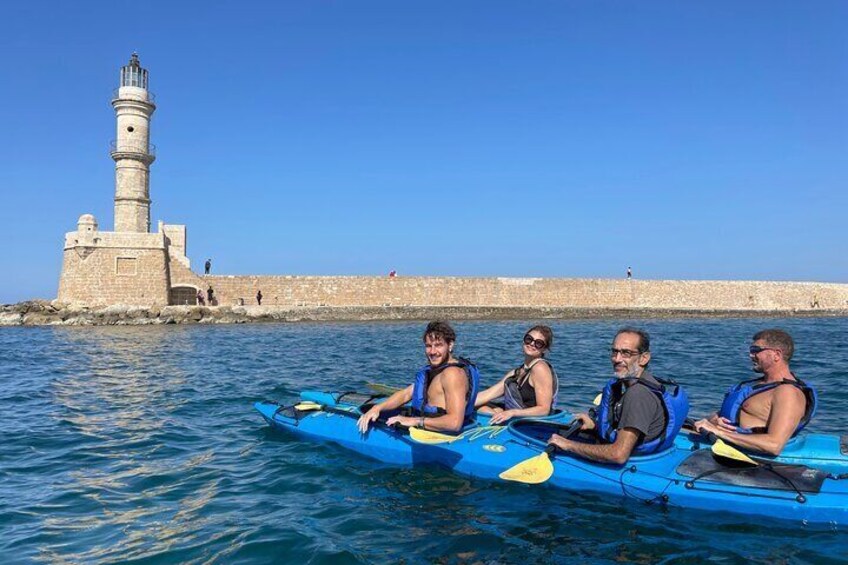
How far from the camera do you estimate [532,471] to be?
5.31 m

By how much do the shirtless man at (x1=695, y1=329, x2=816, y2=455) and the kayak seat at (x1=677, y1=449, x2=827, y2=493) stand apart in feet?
0.56

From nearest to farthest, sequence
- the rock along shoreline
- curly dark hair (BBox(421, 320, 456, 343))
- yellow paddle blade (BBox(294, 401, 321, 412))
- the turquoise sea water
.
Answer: the turquoise sea water → curly dark hair (BBox(421, 320, 456, 343)) → yellow paddle blade (BBox(294, 401, 321, 412)) → the rock along shoreline

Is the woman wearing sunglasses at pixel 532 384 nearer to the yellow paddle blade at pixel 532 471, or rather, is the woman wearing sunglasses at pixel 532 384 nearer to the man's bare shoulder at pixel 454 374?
the man's bare shoulder at pixel 454 374

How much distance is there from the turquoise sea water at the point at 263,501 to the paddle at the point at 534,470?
0.52 feet

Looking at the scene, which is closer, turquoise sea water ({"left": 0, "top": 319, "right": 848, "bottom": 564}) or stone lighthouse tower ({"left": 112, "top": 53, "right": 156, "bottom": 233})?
turquoise sea water ({"left": 0, "top": 319, "right": 848, "bottom": 564})

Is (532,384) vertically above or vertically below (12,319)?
below

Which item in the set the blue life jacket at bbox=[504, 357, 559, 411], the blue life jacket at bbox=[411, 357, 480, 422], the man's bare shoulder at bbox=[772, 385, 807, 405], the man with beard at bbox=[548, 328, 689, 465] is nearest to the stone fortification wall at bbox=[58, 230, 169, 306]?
the blue life jacket at bbox=[411, 357, 480, 422]

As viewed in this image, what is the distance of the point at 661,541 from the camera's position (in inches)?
173

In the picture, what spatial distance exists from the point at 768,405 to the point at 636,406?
1.27 metres

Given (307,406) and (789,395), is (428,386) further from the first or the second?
(789,395)

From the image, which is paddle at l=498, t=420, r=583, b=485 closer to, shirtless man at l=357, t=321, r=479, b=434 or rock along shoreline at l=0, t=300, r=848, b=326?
shirtless man at l=357, t=321, r=479, b=434

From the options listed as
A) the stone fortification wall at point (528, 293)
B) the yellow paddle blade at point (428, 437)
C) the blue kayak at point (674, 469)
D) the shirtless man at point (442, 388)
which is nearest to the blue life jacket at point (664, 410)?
the blue kayak at point (674, 469)

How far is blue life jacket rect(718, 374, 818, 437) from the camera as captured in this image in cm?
499

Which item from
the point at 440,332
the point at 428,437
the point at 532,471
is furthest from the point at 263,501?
the point at 532,471
